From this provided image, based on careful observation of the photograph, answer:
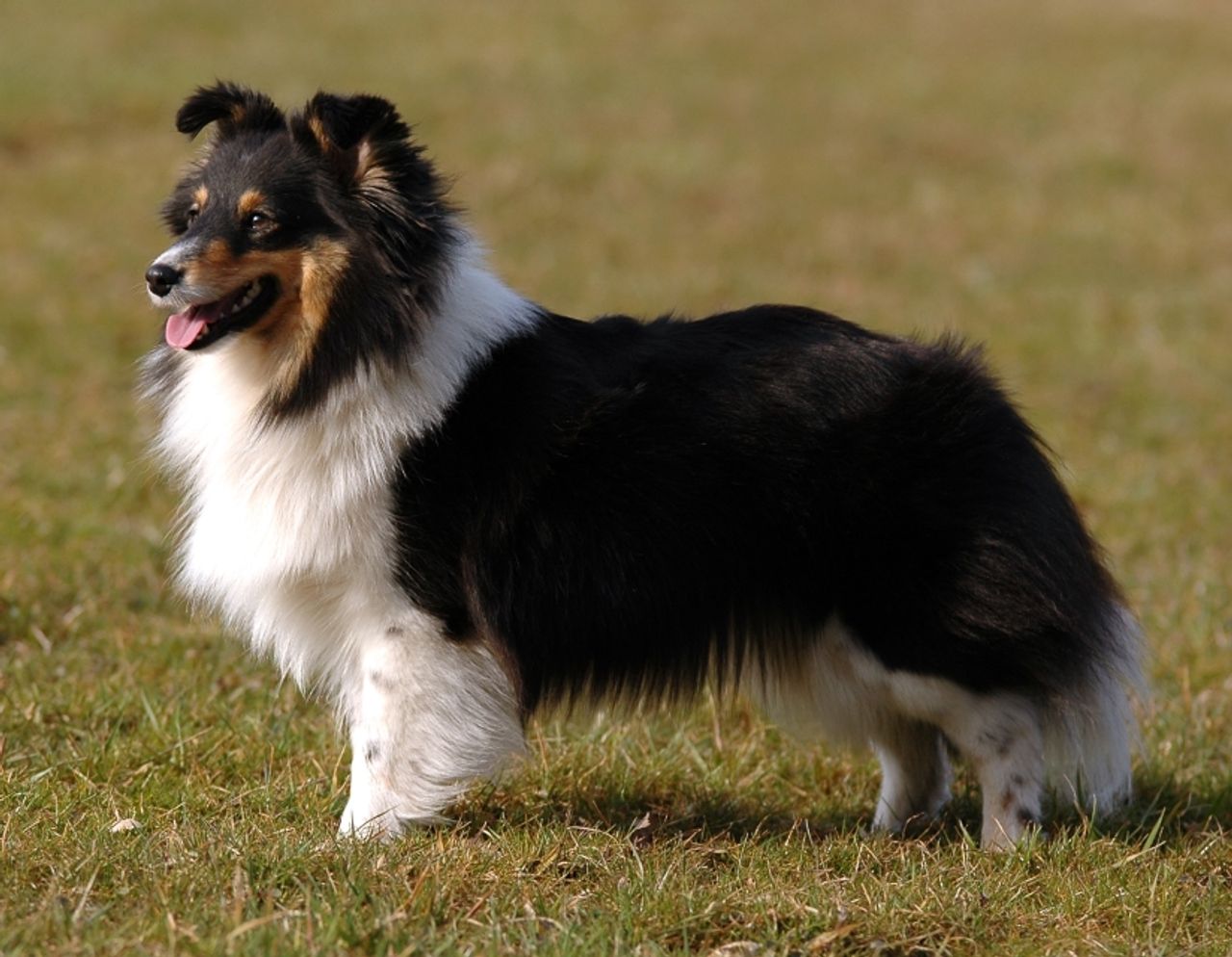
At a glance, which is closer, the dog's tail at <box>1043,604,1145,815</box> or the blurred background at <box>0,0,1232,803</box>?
the dog's tail at <box>1043,604,1145,815</box>

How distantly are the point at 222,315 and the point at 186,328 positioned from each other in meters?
0.10

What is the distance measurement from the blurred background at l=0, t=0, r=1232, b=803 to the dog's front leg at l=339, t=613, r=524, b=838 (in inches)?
50.3

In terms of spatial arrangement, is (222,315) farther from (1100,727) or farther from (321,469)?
(1100,727)

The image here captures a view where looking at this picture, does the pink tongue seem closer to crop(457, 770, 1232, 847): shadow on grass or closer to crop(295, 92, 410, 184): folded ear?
crop(295, 92, 410, 184): folded ear

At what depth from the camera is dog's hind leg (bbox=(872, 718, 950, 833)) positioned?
4.83 metres

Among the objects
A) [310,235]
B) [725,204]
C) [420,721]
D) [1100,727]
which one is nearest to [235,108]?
[310,235]

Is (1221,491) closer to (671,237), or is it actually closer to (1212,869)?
(1212,869)

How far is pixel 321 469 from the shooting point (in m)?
4.21

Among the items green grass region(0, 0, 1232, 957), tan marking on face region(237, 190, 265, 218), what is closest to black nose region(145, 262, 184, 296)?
tan marking on face region(237, 190, 265, 218)

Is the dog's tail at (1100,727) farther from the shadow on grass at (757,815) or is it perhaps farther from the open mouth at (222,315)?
the open mouth at (222,315)

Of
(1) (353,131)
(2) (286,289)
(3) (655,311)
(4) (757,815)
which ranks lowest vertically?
(4) (757,815)

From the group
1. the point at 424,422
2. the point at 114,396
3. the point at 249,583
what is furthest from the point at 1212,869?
the point at 114,396

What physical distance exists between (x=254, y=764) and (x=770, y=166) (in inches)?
478

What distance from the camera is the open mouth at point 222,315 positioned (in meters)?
4.08
